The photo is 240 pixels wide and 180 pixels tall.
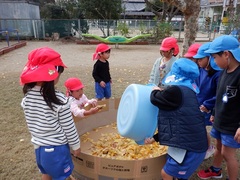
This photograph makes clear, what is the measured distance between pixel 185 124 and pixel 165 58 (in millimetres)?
1703

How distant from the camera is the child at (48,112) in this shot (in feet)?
5.43

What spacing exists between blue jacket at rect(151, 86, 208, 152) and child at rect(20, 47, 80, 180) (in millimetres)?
758

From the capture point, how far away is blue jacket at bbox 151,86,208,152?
1.75 m

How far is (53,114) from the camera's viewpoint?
5.75 ft

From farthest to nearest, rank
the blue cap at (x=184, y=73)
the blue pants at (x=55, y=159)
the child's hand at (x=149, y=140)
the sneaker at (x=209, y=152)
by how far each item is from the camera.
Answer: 1. the sneaker at (x=209, y=152)
2. the child's hand at (x=149, y=140)
3. the blue pants at (x=55, y=159)
4. the blue cap at (x=184, y=73)

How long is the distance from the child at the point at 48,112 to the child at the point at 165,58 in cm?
172

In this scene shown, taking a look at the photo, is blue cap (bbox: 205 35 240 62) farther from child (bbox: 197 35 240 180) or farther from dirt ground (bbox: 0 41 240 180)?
dirt ground (bbox: 0 41 240 180)

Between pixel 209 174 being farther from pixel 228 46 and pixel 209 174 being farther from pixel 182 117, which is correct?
pixel 228 46

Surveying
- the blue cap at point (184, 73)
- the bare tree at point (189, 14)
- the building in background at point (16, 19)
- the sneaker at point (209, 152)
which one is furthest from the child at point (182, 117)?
the building in background at point (16, 19)

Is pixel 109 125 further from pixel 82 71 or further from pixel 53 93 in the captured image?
pixel 82 71

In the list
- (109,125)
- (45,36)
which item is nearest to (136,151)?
(109,125)

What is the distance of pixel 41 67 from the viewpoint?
164 cm

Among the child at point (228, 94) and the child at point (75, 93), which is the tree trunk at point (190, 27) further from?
the child at point (228, 94)

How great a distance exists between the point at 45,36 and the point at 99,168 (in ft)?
56.6
